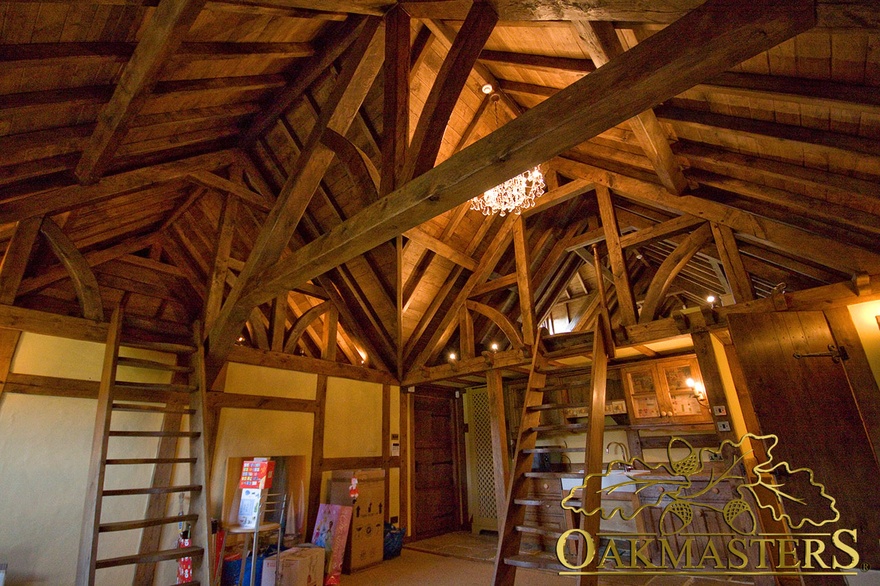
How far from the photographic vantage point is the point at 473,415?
8297 millimetres

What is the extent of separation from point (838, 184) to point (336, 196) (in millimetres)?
5243

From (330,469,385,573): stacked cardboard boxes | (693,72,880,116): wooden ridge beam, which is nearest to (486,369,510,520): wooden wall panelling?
(330,469,385,573): stacked cardboard boxes

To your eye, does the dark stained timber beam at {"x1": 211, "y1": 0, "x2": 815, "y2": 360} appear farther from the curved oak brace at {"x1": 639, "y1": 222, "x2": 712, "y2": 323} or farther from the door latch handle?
the curved oak brace at {"x1": 639, "y1": 222, "x2": 712, "y2": 323}

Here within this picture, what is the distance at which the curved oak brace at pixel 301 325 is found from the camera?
18.9ft

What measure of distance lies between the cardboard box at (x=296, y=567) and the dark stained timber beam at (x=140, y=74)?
3.90 m

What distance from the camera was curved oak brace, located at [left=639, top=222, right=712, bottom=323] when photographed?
4.62 meters

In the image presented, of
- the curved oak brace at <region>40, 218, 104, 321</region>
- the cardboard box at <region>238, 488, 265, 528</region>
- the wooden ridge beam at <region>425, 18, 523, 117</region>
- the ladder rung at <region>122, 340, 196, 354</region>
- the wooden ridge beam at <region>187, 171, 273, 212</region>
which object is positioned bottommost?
the cardboard box at <region>238, 488, 265, 528</region>

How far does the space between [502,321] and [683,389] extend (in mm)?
2770

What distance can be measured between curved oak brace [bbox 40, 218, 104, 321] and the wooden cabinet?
6.91 m

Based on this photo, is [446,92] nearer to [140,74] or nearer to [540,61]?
[540,61]

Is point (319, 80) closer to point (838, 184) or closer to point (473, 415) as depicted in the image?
point (838, 184)

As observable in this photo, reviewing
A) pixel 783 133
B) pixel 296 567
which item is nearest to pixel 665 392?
pixel 783 133

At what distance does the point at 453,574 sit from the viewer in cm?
484

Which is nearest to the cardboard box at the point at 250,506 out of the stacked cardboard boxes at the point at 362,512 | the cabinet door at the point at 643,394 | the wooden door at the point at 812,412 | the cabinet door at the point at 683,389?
the stacked cardboard boxes at the point at 362,512
